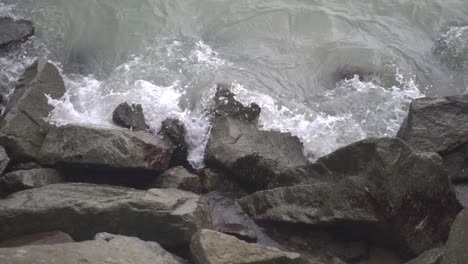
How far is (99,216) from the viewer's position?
16.3 ft

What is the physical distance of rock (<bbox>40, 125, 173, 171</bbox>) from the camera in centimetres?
603

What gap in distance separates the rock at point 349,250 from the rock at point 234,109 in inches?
98.4

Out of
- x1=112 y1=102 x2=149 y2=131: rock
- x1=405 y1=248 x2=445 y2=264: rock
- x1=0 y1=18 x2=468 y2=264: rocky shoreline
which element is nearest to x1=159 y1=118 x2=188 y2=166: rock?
x1=0 y1=18 x2=468 y2=264: rocky shoreline

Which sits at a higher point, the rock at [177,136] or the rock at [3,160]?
the rock at [177,136]

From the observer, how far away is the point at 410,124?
6.67 metres

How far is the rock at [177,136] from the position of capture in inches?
266

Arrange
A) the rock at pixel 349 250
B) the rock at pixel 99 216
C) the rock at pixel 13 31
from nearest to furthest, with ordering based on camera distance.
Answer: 1. the rock at pixel 99 216
2. the rock at pixel 349 250
3. the rock at pixel 13 31

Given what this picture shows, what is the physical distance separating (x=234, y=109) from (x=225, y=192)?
Answer: 4.97 feet

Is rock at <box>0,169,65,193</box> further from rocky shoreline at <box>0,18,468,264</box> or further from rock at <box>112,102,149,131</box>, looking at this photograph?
rock at <box>112,102,149,131</box>

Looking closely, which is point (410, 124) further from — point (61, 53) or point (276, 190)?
point (61, 53)

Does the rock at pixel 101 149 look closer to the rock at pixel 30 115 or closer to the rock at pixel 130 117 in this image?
the rock at pixel 30 115

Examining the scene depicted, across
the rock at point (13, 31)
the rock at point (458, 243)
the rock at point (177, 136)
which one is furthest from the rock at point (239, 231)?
the rock at point (13, 31)

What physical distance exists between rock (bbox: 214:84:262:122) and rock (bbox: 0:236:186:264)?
3078 mm

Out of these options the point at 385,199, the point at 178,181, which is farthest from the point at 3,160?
the point at 385,199
